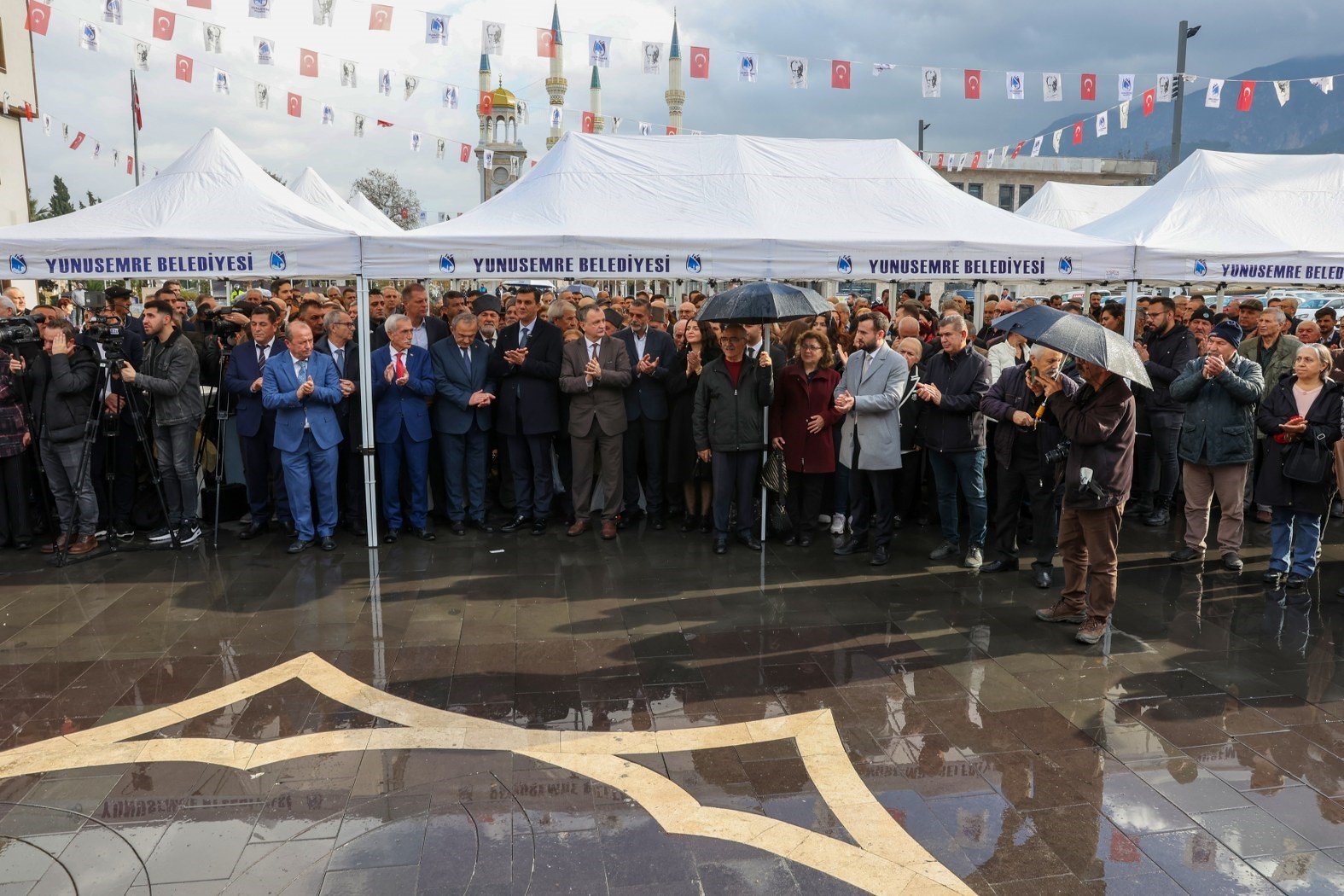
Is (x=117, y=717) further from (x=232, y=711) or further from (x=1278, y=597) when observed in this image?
(x=1278, y=597)

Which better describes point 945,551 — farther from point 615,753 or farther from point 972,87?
point 972,87

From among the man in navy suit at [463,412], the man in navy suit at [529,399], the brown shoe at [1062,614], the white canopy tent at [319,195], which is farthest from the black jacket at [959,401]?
the white canopy tent at [319,195]

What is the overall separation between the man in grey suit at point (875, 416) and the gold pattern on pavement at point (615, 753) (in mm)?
2974

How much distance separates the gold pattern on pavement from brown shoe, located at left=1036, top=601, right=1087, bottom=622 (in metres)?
2.10

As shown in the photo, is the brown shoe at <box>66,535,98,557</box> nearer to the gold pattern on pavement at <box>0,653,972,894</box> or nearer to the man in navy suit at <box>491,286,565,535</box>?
the man in navy suit at <box>491,286,565,535</box>

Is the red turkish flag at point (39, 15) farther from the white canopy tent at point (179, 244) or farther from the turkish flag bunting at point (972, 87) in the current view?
the turkish flag bunting at point (972, 87)

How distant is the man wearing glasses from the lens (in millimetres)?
8578

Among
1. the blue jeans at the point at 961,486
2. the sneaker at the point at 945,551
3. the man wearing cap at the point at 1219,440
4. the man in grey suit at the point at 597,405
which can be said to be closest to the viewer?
the man wearing cap at the point at 1219,440

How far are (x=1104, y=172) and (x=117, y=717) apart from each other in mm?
68679

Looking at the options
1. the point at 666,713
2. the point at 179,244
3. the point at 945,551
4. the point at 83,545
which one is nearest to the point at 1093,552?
the point at 945,551

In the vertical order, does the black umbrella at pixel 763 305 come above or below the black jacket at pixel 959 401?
above

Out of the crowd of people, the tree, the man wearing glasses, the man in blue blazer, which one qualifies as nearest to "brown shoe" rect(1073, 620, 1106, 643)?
the crowd of people

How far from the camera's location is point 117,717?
4.80 metres

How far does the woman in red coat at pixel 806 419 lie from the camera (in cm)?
784
